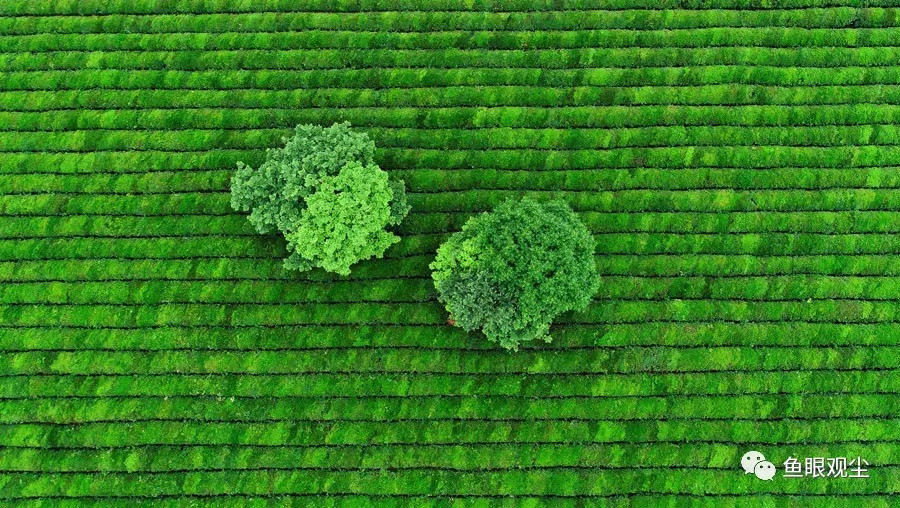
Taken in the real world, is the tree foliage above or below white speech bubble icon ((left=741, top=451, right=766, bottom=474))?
above

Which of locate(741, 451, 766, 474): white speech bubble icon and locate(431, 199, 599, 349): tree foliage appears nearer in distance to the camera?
locate(431, 199, 599, 349): tree foliage

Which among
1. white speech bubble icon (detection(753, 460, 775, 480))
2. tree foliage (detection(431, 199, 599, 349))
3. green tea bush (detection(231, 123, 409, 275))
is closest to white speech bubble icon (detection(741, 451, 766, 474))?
white speech bubble icon (detection(753, 460, 775, 480))

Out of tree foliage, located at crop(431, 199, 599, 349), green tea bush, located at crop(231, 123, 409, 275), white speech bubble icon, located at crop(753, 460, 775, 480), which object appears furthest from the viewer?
white speech bubble icon, located at crop(753, 460, 775, 480)

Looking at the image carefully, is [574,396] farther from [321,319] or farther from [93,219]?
[93,219]

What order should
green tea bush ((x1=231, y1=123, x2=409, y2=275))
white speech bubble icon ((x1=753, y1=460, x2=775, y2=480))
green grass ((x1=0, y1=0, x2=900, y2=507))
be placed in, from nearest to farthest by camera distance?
green tea bush ((x1=231, y1=123, x2=409, y2=275))
white speech bubble icon ((x1=753, y1=460, x2=775, y2=480))
green grass ((x1=0, y1=0, x2=900, y2=507))

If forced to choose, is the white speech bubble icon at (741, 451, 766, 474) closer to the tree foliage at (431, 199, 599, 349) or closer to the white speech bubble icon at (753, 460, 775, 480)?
the white speech bubble icon at (753, 460, 775, 480)

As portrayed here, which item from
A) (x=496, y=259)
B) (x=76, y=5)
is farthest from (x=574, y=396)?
(x=76, y=5)
